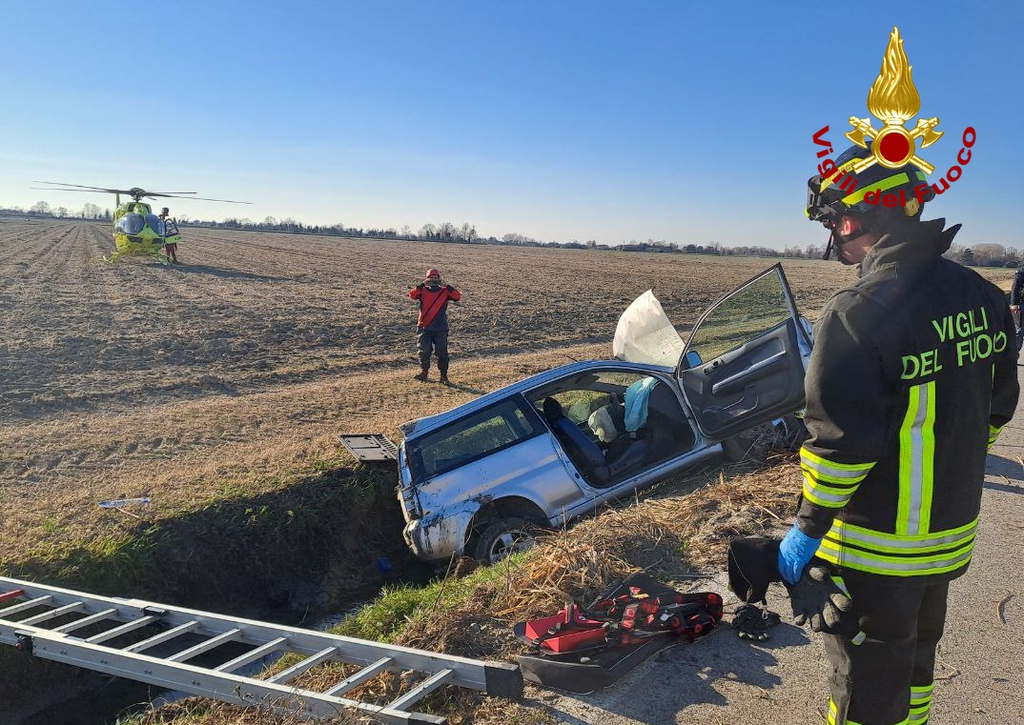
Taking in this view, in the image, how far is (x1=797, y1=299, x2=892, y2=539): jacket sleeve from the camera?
5.82 ft

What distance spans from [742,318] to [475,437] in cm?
239

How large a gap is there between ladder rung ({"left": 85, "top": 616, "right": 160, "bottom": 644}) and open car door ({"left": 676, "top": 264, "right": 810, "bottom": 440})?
4.08m

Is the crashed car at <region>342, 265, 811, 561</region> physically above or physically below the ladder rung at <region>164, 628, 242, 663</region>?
above

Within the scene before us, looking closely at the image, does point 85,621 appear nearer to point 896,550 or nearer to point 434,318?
point 896,550

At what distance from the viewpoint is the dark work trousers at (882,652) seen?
75.5 inches

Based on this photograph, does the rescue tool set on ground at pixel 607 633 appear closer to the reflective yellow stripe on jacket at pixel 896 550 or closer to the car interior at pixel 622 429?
the reflective yellow stripe on jacket at pixel 896 550

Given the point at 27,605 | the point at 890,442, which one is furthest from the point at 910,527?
the point at 27,605

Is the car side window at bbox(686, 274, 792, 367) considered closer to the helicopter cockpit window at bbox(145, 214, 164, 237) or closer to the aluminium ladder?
the aluminium ladder

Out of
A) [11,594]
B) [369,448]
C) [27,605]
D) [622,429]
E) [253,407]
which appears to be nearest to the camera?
[27,605]

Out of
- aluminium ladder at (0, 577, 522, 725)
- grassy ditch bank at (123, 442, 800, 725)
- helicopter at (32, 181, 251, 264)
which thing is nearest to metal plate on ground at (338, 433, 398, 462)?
grassy ditch bank at (123, 442, 800, 725)

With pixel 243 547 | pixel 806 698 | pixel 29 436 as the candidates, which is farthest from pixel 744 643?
pixel 29 436

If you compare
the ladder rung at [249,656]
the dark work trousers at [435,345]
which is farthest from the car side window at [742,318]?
the dark work trousers at [435,345]

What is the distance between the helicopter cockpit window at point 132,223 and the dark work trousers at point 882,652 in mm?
32336

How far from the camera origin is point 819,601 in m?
1.94
